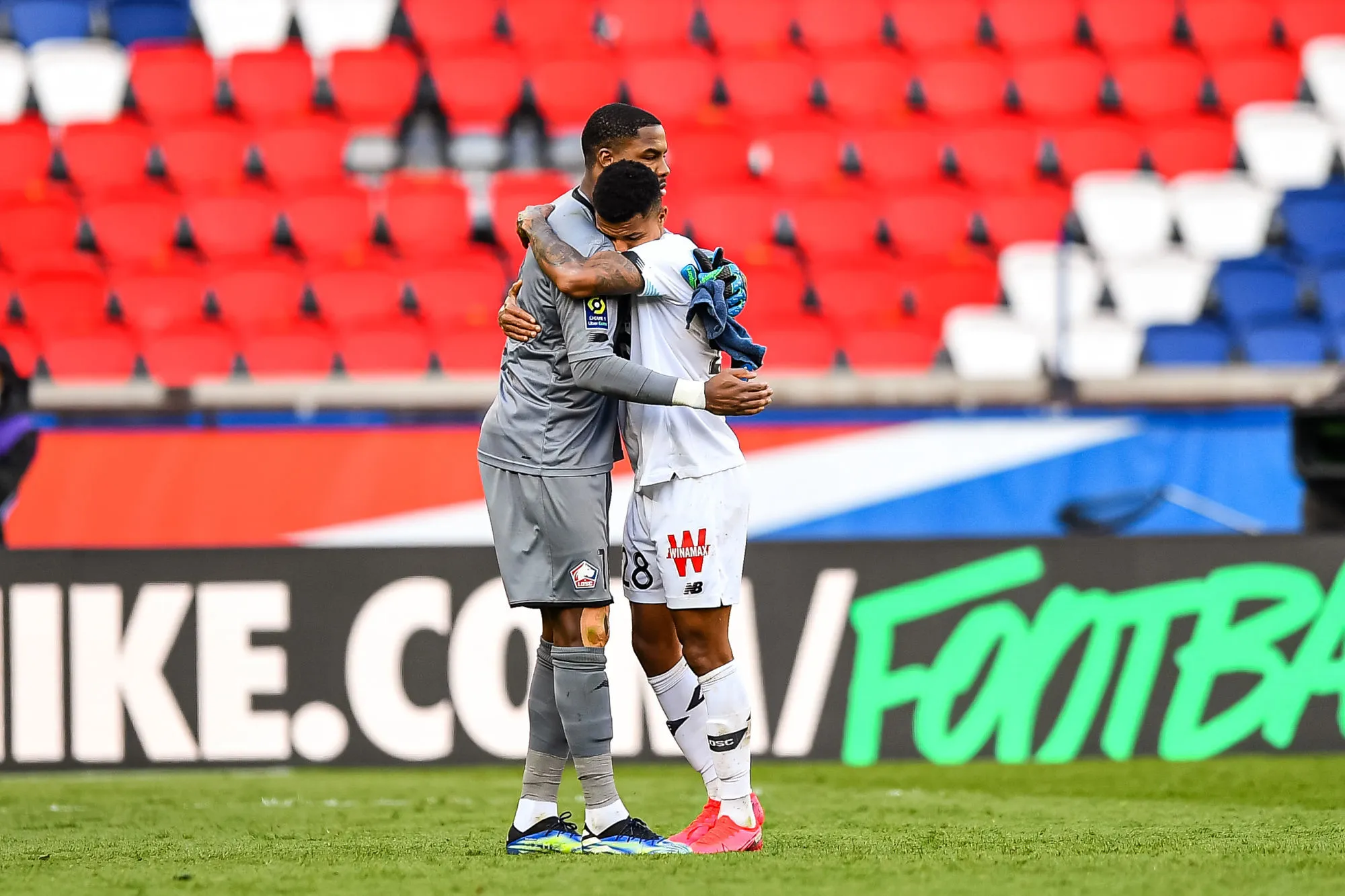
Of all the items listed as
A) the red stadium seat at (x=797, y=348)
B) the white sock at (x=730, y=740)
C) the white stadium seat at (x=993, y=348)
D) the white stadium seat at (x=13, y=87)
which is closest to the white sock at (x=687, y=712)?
the white sock at (x=730, y=740)

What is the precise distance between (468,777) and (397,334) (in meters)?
4.15

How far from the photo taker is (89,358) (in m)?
10.9

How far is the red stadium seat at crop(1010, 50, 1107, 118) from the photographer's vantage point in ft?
42.5

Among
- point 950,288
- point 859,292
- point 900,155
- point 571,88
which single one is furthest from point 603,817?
point 571,88

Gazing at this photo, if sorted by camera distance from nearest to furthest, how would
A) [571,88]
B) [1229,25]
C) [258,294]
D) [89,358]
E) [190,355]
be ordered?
[190,355] → [89,358] → [258,294] → [571,88] → [1229,25]

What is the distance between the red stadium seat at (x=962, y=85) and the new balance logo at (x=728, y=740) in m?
8.87

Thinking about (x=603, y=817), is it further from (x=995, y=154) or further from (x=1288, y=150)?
(x=1288, y=150)

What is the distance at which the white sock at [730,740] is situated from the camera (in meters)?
4.68

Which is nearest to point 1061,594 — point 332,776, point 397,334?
point 332,776

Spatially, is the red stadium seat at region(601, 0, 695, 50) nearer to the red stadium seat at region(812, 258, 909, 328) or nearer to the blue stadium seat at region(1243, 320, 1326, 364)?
the red stadium seat at region(812, 258, 909, 328)

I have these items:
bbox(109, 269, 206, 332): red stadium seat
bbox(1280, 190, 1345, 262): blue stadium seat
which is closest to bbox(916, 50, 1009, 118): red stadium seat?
bbox(1280, 190, 1345, 262): blue stadium seat

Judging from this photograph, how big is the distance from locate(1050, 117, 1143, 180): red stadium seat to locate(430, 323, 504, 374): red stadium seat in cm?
454

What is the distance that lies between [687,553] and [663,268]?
28.9 inches

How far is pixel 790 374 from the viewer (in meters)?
9.77
